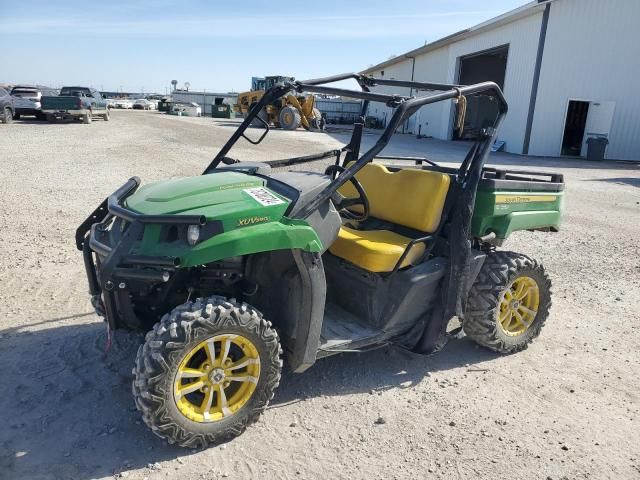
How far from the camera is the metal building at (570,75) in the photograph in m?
19.6

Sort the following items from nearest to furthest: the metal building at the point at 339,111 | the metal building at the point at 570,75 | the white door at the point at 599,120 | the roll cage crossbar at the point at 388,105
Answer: the roll cage crossbar at the point at 388,105 < the metal building at the point at 570,75 < the white door at the point at 599,120 < the metal building at the point at 339,111

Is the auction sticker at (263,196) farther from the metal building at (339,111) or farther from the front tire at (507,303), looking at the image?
the metal building at (339,111)

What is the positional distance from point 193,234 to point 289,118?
78.9ft

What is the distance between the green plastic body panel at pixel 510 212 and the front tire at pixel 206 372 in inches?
71.7

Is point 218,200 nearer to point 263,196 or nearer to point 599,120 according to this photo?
point 263,196

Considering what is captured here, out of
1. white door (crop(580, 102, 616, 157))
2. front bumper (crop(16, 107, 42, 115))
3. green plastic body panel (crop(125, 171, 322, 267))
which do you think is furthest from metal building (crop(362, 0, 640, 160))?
front bumper (crop(16, 107, 42, 115))

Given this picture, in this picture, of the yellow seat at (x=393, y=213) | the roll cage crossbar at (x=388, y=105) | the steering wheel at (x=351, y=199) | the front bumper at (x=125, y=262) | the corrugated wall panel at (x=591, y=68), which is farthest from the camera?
the corrugated wall panel at (x=591, y=68)

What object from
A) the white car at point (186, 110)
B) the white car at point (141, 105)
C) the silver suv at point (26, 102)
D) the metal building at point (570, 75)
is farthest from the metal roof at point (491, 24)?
the white car at point (141, 105)

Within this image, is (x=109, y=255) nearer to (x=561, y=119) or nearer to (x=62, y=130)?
(x=62, y=130)

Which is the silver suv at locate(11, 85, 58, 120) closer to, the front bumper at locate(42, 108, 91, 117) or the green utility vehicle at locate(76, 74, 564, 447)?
the front bumper at locate(42, 108, 91, 117)

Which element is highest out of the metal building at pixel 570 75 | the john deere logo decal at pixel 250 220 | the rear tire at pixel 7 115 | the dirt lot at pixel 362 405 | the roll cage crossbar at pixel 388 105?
the metal building at pixel 570 75

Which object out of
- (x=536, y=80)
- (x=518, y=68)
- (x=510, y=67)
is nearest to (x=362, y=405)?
(x=536, y=80)

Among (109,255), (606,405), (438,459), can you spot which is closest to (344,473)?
(438,459)

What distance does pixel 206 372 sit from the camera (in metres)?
2.85
